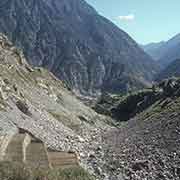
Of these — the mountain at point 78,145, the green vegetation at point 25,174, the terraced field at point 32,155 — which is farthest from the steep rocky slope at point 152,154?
the green vegetation at point 25,174

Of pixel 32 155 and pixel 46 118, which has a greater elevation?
pixel 46 118

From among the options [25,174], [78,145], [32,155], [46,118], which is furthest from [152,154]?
[46,118]

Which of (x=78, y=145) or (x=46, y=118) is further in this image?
(x=46, y=118)

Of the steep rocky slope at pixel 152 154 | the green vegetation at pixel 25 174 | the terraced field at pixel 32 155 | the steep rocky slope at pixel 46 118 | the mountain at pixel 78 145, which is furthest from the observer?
the steep rocky slope at pixel 46 118

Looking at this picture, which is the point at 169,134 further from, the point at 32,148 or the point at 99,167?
the point at 32,148

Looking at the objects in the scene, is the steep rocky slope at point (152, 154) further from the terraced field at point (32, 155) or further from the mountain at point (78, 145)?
the terraced field at point (32, 155)

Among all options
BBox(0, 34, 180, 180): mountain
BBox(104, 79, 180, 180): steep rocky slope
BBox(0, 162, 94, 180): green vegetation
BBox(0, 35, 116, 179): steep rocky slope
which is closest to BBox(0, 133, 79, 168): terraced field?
BBox(0, 34, 180, 180): mountain

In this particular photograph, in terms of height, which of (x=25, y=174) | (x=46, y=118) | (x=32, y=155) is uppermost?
(x=46, y=118)

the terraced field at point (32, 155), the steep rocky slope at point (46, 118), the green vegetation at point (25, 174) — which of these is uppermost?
the steep rocky slope at point (46, 118)

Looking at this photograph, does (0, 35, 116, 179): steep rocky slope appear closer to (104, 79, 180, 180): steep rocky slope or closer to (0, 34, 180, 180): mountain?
(0, 34, 180, 180): mountain

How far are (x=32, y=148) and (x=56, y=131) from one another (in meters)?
23.3

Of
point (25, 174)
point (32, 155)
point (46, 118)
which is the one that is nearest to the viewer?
point (25, 174)

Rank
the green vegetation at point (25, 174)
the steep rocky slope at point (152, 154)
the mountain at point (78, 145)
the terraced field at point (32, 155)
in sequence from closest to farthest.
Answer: the green vegetation at point (25, 174) → the terraced field at point (32, 155) → the mountain at point (78, 145) → the steep rocky slope at point (152, 154)

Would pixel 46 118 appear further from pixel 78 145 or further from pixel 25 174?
pixel 25 174
